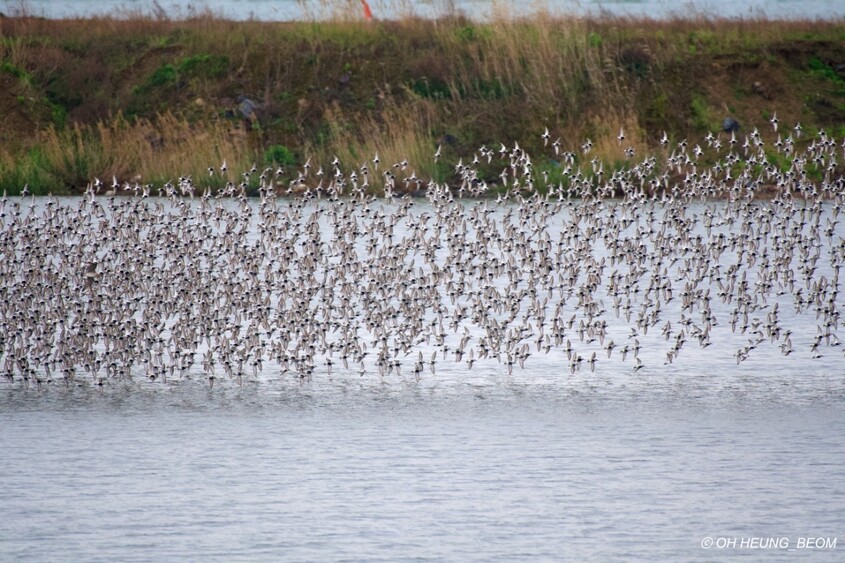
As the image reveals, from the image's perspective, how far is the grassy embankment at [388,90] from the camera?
116 ft

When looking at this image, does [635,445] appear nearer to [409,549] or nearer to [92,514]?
[409,549]

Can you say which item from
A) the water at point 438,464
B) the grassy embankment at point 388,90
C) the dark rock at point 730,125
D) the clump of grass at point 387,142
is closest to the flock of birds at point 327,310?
the water at point 438,464

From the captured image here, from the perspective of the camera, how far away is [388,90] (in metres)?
39.5

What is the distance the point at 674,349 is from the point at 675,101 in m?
22.5

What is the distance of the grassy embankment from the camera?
116ft

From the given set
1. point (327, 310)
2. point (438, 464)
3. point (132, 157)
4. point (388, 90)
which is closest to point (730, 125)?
point (388, 90)

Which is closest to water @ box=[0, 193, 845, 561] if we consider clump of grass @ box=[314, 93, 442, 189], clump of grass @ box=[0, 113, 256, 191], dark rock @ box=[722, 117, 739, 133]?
clump of grass @ box=[314, 93, 442, 189]

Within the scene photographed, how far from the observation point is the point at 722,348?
18.6 m

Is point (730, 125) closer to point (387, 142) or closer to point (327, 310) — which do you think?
point (387, 142)

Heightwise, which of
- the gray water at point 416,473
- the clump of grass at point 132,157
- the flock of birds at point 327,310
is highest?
the clump of grass at point 132,157

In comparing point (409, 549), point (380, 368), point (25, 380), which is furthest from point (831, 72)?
point (409, 549)

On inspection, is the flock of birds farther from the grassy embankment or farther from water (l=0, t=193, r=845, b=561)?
the grassy embankment

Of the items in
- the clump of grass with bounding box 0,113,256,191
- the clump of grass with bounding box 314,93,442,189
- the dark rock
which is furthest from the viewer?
the dark rock

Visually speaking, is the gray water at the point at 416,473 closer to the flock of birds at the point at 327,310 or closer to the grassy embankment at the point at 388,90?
the flock of birds at the point at 327,310
